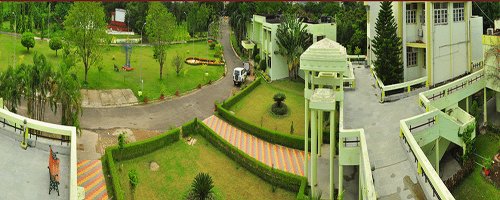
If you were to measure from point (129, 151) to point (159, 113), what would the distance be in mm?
8062

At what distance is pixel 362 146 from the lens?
640 inches

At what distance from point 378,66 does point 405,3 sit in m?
4.67

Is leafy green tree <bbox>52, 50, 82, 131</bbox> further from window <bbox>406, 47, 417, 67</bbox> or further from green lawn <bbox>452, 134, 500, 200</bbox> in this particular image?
window <bbox>406, 47, 417, 67</bbox>

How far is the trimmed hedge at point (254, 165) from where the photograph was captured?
21.2 m

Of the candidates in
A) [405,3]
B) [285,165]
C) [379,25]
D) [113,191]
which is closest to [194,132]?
[285,165]

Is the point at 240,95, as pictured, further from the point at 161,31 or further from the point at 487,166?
the point at 487,166

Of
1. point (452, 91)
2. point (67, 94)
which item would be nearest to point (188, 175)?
point (67, 94)

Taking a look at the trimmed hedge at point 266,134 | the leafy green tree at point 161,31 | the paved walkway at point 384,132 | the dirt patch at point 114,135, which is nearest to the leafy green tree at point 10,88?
the dirt patch at point 114,135

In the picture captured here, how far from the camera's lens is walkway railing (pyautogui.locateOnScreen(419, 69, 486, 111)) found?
919 inches

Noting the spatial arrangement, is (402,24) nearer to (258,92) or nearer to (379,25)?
(379,25)

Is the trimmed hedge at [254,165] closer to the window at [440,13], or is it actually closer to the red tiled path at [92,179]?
the red tiled path at [92,179]

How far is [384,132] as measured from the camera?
64.2 ft

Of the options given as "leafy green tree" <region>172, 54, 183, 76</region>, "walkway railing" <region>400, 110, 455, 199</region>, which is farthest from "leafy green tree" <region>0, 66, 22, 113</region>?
"walkway railing" <region>400, 110, 455, 199</region>

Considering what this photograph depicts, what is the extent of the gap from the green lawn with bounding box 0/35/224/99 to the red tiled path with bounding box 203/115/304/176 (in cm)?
851
